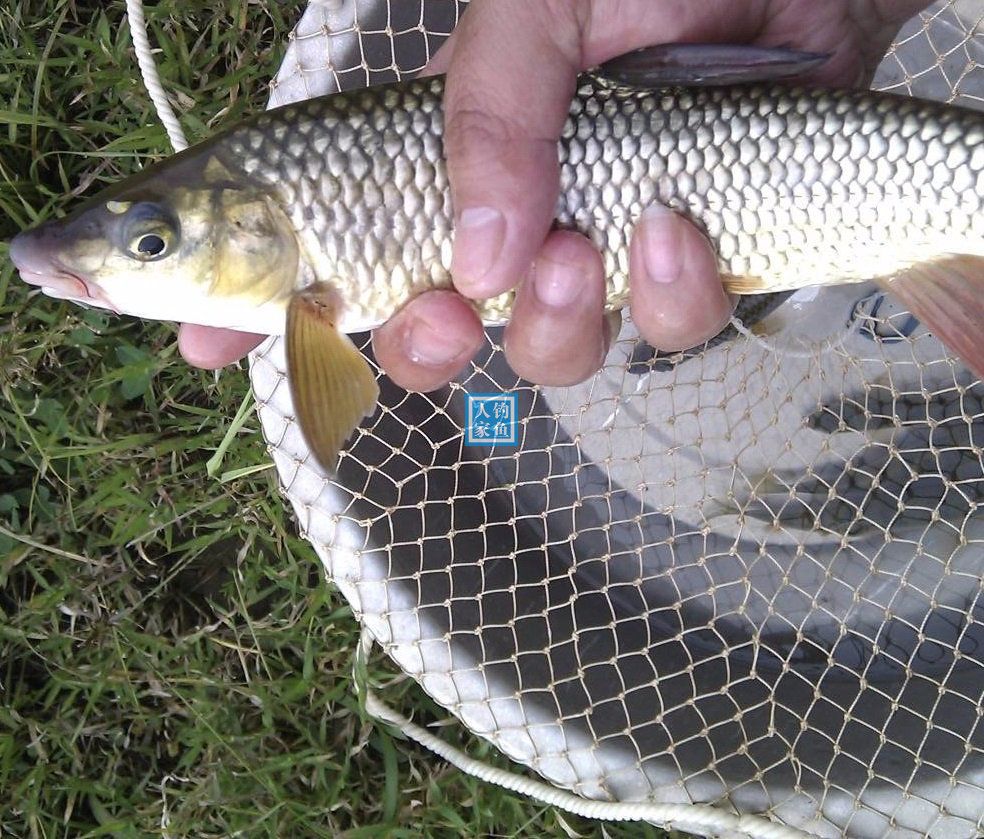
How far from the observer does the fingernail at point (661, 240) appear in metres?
1.39

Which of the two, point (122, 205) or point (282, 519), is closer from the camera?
point (122, 205)

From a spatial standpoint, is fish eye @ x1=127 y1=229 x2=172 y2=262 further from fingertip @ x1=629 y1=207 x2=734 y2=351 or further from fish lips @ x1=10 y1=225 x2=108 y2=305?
fingertip @ x1=629 y1=207 x2=734 y2=351

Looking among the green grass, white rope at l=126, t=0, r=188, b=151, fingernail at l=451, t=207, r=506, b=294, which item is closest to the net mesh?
white rope at l=126, t=0, r=188, b=151

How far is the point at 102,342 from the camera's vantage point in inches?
93.0

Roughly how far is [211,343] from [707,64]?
104cm

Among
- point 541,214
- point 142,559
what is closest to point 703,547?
point 541,214

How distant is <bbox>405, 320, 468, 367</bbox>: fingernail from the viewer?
1518 mm

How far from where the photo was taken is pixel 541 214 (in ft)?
4.59

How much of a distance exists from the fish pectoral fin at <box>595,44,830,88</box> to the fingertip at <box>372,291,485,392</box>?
1.46 ft

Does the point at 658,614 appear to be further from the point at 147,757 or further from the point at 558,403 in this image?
the point at 147,757

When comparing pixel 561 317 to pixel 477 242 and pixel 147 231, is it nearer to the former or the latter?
pixel 477 242

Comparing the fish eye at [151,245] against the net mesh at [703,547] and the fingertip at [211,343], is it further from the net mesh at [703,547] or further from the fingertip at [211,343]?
the net mesh at [703,547]

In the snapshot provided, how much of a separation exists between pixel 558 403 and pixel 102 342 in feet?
3.99

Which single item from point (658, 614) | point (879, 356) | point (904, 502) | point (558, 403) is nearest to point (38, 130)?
point (558, 403)
